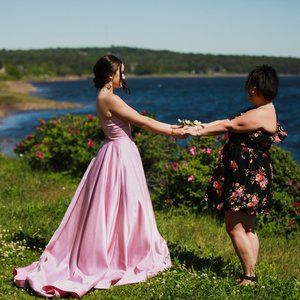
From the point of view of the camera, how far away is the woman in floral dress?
18.4 ft

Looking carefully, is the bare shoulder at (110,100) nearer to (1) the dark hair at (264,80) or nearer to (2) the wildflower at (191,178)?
(1) the dark hair at (264,80)

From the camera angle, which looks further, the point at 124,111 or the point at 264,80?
the point at 124,111

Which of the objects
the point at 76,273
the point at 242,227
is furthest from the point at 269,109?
the point at 76,273

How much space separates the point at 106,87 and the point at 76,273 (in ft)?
6.79

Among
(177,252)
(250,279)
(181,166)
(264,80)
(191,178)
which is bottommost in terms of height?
(177,252)

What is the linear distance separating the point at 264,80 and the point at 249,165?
856mm

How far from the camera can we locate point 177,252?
7.14 meters

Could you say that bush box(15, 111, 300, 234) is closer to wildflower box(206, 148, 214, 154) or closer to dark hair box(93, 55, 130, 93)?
wildflower box(206, 148, 214, 154)

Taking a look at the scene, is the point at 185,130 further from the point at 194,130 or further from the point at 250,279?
the point at 250,279

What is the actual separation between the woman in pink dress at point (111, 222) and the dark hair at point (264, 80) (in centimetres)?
135

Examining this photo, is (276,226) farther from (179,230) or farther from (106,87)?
(106,87)

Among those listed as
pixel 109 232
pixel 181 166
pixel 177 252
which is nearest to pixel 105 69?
pixel 109 232

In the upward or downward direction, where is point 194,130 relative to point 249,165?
upward

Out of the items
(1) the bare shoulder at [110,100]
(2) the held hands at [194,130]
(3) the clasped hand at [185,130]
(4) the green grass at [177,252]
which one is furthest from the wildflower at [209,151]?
(1) the bare shoulder at [110,100]
